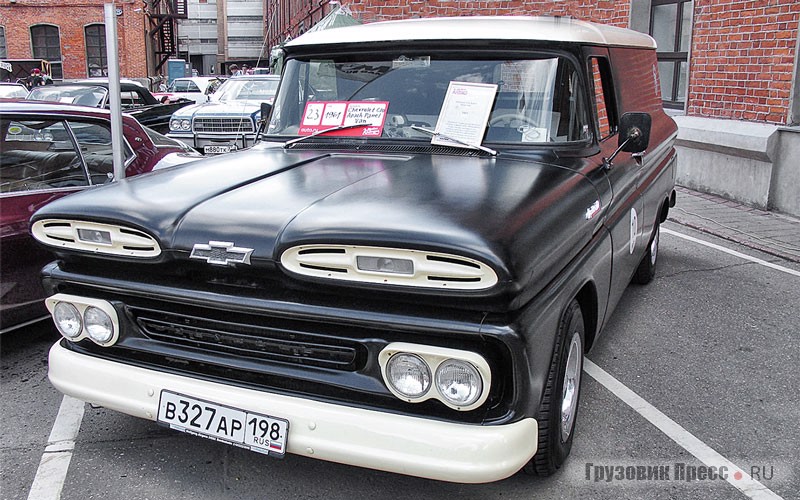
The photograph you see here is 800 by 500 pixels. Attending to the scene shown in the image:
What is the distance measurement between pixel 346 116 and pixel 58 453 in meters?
2.17

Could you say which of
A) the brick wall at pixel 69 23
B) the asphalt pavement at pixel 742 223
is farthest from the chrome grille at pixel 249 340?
the brick wall at pixel 69 23

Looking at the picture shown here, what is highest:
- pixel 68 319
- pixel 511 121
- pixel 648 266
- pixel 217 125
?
pixel 511 121

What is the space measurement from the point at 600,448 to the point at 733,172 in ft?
22.9

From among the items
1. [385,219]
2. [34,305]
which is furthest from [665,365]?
[34,305]

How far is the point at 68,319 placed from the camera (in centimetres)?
307

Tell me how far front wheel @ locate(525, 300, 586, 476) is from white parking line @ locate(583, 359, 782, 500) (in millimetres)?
607

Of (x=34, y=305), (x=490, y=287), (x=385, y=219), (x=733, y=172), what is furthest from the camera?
(x=733, y=172)

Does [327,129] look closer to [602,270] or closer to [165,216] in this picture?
[165,216]

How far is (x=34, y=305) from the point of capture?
430 centimetres

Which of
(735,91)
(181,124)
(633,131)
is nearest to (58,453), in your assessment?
(633,131)

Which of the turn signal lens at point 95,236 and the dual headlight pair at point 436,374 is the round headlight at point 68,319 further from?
the dual headlight pair at point 436,374

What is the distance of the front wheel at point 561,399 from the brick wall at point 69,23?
34.9 metres

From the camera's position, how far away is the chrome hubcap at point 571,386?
10.2ft

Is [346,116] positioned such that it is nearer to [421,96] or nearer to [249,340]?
[421,96]
